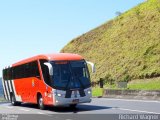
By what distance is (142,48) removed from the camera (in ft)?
169

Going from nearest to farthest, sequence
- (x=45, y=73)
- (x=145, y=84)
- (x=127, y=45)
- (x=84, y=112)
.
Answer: (x=84, y=112), (x=45, y=73), (x=145, y=84), (x=127, y=45)

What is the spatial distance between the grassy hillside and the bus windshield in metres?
22.0

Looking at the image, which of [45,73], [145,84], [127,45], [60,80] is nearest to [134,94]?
[145,84]

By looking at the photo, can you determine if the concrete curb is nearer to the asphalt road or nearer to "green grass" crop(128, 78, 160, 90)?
"green grass" crop(128, 78, 160, 90)

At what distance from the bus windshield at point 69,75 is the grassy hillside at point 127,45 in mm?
21957

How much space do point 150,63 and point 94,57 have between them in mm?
12719

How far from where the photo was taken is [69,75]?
78.0 feet

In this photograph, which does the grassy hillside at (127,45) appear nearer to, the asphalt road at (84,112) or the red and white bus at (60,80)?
the asphalt road at (84,112)

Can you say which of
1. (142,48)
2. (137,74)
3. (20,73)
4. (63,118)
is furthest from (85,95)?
(142,48)

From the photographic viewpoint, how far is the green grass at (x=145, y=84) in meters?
39.7

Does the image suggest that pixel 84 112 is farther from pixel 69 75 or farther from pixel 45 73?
pixel 45 73

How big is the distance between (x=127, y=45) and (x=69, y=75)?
3194 cm

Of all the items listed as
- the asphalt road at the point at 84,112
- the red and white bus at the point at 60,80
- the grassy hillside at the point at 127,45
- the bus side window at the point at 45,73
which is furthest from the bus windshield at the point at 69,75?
the grassy hillside at the point at 127,45

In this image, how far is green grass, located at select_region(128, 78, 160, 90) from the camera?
39.7 m
